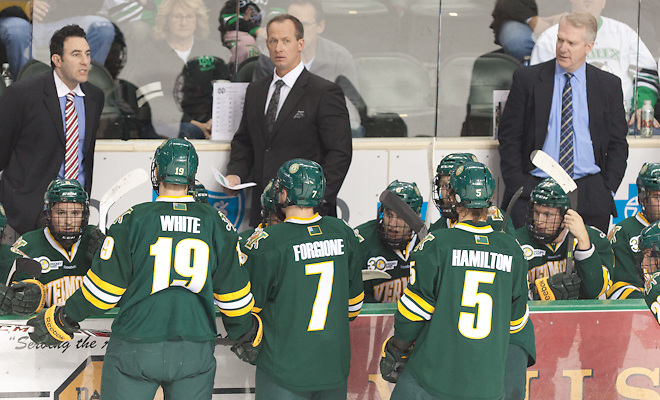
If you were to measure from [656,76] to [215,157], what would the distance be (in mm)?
3532

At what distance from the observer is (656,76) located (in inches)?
274

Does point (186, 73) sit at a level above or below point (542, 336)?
above

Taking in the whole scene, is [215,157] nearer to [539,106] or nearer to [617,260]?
[539,106]

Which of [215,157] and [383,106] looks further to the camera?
[383,106]

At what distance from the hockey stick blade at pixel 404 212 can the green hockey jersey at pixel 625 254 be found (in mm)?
1166

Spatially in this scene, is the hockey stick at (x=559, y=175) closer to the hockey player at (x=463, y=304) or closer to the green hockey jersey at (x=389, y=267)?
the green hockey jersey at (x=389, y=267)

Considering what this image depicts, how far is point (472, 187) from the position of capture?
11.4 ft

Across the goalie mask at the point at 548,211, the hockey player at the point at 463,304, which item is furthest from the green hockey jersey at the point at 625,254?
the hockey player at the point at 463,304

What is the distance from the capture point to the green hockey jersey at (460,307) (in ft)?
11.1

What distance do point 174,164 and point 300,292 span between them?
0.73m

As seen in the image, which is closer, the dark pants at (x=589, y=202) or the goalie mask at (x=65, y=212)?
the goalie mask at (x=65, y=212)

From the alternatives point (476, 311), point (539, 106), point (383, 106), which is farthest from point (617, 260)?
point (383, 106)

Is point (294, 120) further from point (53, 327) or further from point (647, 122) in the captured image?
point (647, 122)

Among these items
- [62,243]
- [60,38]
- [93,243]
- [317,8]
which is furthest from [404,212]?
[317,8]
